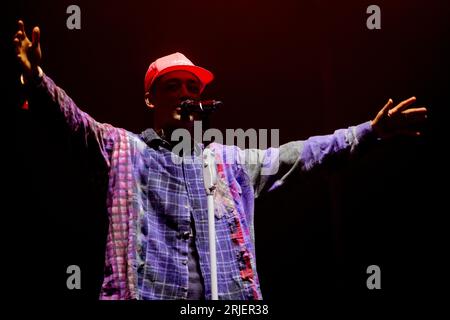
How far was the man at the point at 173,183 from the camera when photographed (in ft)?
6.58

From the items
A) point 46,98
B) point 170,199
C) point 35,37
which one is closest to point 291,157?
point 170,199

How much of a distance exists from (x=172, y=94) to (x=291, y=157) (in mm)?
664

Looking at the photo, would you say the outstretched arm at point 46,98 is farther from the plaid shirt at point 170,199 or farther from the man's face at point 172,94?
the man's face at point 172,94

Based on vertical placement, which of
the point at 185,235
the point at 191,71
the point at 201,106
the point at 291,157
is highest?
the point at 191,71

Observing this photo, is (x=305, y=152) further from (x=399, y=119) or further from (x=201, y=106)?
(x=201, y=106)

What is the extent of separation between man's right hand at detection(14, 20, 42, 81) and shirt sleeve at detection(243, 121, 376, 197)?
3.50ft

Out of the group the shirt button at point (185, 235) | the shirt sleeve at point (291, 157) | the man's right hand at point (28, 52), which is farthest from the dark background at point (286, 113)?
the man's right hand at point (28, 52)

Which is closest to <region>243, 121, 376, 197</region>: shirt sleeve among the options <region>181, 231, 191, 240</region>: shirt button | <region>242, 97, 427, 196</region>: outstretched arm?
<region>242, 97, 427, 196</region>: outstretched arm

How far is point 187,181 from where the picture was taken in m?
2.31

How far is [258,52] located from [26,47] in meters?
1.84

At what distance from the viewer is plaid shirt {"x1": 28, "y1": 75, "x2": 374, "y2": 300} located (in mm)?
2018

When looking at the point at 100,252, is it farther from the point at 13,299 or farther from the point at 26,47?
the point at 26,47

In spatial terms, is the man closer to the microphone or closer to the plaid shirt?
the plaid shirt

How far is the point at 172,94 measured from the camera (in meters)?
2.54
